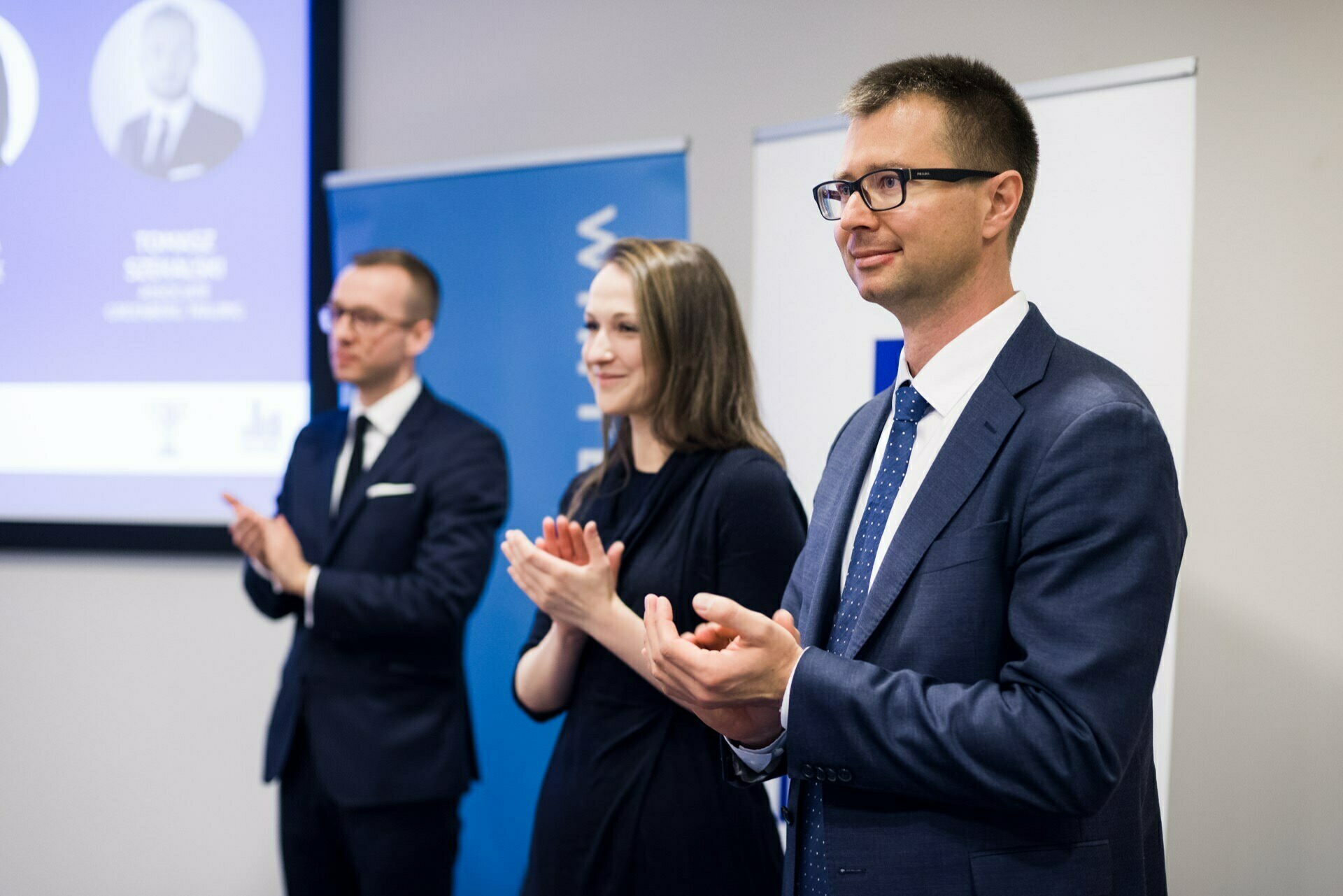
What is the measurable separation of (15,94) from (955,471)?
3.81 meters

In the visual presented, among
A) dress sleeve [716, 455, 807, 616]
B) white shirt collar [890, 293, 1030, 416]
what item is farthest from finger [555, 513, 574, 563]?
white shirt collar [890, 293, 1030, 416]

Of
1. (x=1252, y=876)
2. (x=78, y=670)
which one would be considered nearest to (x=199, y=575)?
(x=78, y=670)

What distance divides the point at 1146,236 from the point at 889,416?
84cm

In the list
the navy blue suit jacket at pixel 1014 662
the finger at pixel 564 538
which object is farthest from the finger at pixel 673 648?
the finger at pixel 564 538

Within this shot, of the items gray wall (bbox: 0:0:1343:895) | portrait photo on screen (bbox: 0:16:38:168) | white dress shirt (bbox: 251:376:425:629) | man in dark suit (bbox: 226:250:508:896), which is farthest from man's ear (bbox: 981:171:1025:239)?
portrait photo on screen (bbox: 0:16:38:168)

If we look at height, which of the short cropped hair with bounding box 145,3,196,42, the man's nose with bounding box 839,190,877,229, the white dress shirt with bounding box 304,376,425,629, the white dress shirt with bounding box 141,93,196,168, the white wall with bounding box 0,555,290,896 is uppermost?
the short cropped hair with bounding box 145,3,196,42

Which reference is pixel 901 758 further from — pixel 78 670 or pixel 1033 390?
pixel 78 670

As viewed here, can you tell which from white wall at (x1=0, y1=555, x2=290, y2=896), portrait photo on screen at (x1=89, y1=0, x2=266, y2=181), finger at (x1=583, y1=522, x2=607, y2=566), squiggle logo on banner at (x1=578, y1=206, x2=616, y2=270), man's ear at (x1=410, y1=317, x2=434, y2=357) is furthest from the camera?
white wall at (x1=0, y1=555, x2=290, y2=896)

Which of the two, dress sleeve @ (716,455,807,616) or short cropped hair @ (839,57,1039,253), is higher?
short cropped hair @ (839,57,1039,253)

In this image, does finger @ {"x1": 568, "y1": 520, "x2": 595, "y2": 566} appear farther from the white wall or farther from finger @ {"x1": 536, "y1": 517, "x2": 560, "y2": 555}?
the white wall

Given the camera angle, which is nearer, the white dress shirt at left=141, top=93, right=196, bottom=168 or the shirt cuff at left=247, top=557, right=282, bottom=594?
the shirt cuff at left=247, top=557, right=282, bottom=594

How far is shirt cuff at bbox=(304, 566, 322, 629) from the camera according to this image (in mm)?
2248

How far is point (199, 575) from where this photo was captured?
3658 millimetres

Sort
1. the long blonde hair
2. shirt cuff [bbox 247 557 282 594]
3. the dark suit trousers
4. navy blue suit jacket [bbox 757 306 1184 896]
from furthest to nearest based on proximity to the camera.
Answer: shirt cuff [bbox 247 557 282 594]
the dark suit trousers
the long blonde hair
navy blue suit jacket [bbox 757 306 1184 896]
